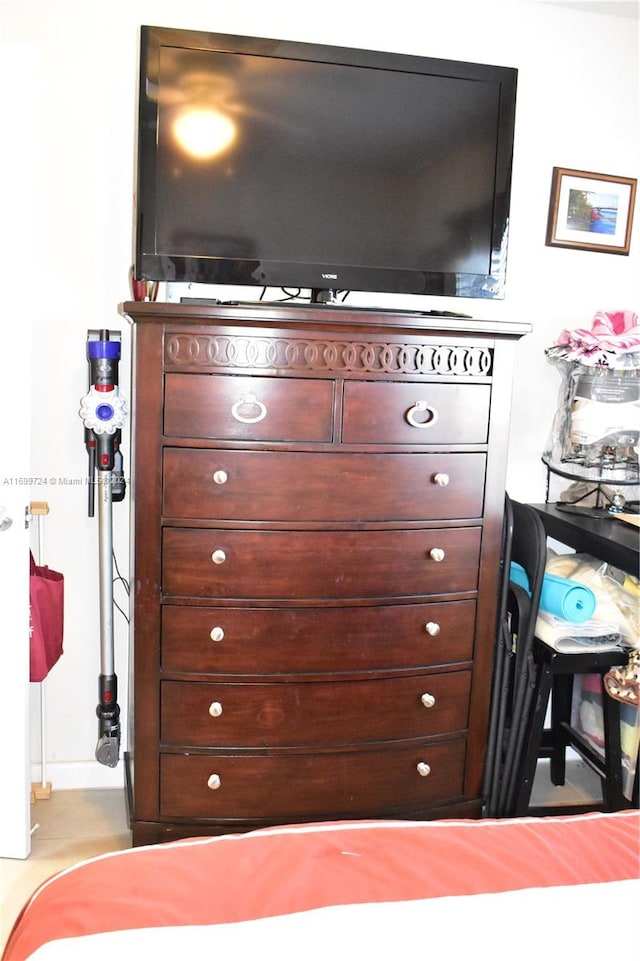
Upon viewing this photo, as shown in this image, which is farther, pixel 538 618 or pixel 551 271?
pixel 551 271

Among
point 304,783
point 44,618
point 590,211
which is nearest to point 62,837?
point 44,618

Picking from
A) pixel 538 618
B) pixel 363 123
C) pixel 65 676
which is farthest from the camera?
pixel 65 676

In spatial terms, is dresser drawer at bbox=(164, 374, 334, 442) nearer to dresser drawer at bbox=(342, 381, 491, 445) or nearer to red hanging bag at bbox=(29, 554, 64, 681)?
dresser drawer at bbox=(342, 381, 491, 445)

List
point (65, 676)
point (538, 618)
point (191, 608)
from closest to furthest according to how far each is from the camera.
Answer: point (191, 608) → point (538, 618) → point (65, 676)

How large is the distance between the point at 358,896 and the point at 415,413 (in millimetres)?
1131

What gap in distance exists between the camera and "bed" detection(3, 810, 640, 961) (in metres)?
0.79

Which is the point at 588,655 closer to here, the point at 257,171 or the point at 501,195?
the point at 501,195

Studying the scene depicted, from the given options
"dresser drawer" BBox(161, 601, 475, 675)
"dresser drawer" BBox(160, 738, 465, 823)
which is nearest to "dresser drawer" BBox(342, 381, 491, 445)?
"dresser drawer" BBox(161, 601, 475, 675)

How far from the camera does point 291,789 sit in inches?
73.6

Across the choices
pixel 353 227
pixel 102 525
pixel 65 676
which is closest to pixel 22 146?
pixel 353 227

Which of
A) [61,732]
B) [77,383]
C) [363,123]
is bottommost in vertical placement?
[61,732]

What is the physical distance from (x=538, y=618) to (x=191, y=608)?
0.93 meters

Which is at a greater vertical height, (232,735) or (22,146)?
(22,146)

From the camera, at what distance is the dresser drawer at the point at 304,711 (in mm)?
1817
